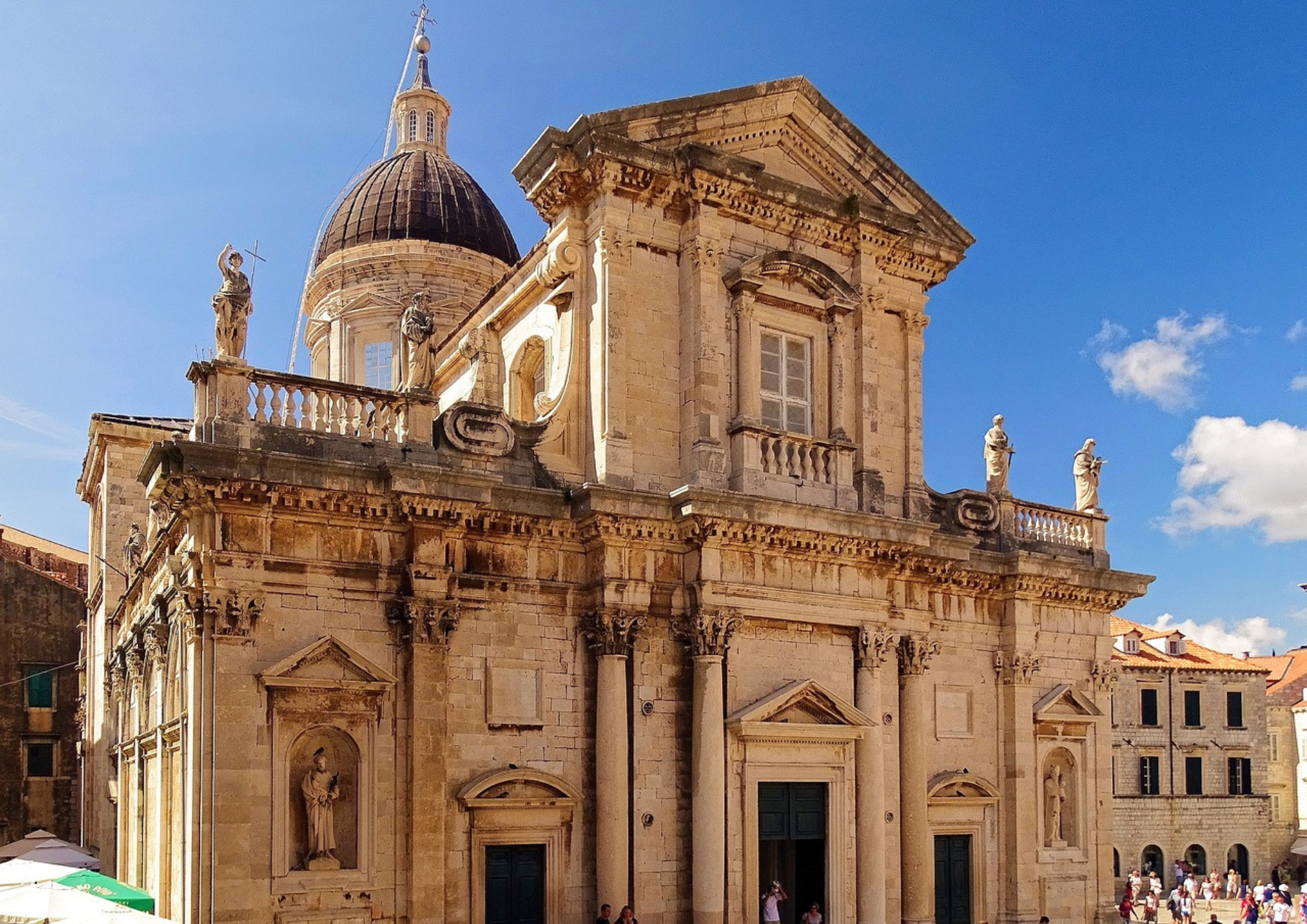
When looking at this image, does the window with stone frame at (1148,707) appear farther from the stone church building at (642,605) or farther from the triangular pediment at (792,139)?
the triangular pediment at (792,139)

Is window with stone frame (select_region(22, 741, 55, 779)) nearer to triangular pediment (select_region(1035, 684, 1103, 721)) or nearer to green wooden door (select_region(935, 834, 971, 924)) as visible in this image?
green wooden door (select_region(935, 834, 971, 924))

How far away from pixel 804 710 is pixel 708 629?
6.48 ft

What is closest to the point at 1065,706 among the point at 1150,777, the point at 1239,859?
the point at 1150,777

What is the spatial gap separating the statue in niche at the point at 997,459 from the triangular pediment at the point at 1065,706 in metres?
3.18

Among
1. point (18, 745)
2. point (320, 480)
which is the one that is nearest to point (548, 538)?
point (320, 480)

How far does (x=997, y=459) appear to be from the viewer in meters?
19.9

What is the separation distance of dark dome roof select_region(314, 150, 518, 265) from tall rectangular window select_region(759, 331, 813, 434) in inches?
394

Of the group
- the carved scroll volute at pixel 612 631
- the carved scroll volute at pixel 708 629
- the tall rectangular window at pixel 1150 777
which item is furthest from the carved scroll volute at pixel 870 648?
the tall rectangular window at pixel 1150 777

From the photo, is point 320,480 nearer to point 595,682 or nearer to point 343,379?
point 595,682

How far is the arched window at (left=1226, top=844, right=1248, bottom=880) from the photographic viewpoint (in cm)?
4150

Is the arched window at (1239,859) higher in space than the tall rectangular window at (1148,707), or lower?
lower

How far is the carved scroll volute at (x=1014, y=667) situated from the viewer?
19219mm

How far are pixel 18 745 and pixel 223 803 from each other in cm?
2182

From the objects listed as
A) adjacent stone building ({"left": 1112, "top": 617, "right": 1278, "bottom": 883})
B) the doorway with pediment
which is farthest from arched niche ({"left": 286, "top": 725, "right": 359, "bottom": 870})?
adjacent stone building ({"left": 1112, "top": 617, "right": 1278, "bottom": 883})
